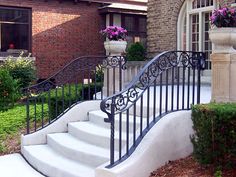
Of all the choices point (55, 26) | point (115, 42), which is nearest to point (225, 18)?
point (115, 42)

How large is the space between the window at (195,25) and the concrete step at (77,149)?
7.17m

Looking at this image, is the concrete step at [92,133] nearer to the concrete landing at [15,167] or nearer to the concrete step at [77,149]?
the concrete step at [77,149]

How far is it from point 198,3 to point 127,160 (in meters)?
9.53

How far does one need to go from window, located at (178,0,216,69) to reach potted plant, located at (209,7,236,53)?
22.9ft

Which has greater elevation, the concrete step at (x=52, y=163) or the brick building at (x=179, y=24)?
the brick building at (x=179, y=24)

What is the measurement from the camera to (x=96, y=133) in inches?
262

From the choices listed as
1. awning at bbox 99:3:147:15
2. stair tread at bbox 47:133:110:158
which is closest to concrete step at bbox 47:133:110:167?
stair tread at bbox 47:133:110:158

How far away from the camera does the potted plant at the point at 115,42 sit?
897 centimetres

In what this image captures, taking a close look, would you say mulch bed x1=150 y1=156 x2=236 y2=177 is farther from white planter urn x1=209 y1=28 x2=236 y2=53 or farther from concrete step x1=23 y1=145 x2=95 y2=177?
white planter urn x1=209 y1=28 x2=236 y2=53

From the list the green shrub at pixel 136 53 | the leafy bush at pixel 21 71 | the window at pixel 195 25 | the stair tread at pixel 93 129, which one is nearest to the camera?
the stair tread at pixel 93 129

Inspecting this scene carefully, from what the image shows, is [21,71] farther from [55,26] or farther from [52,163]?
[52,163]

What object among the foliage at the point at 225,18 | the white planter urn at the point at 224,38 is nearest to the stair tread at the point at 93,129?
the white planter urn at the point at 224,38

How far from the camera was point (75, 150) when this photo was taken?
644cm

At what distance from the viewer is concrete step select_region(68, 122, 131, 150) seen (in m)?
6.31
